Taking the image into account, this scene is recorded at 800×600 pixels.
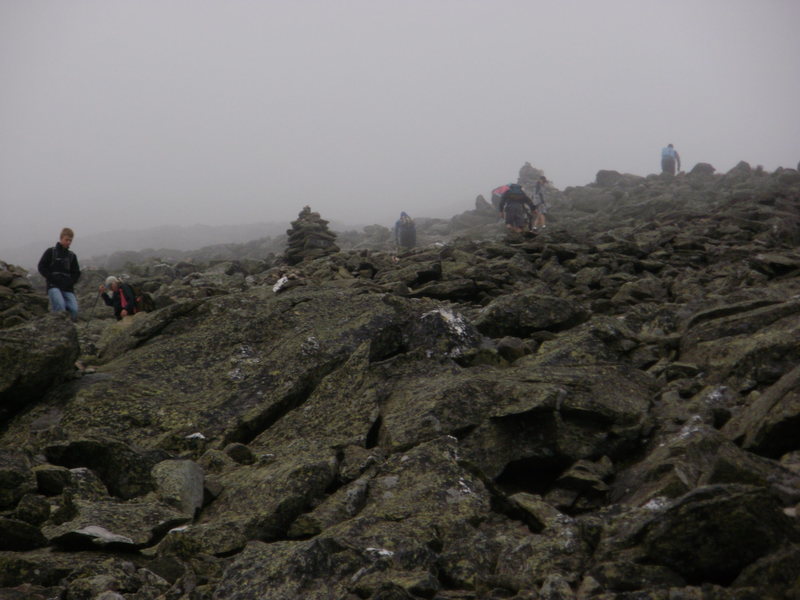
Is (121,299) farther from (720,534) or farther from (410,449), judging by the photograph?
(720,534)

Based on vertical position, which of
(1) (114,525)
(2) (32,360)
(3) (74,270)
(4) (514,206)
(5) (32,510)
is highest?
(4) (514,206)

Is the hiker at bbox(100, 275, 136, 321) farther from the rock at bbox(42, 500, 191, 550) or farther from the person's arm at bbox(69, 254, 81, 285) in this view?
the rock at bbox(42, 500, 191, 550)

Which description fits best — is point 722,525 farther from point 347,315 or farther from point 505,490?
point 347,315

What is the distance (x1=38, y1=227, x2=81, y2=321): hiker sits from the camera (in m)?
19.3

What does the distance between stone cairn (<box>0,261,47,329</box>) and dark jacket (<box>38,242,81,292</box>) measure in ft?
4.37

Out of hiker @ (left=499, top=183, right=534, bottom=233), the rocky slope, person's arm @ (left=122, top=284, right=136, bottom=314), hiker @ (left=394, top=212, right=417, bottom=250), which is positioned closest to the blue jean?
person's arm @ (left=122, top=284, right=136, bottom=314)

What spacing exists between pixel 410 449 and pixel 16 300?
59.5ft

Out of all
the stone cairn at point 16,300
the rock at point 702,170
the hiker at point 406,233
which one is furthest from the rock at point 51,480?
the rock at point 702,170

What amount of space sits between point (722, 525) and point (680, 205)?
37.9 m

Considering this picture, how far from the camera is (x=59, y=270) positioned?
64.0 ft

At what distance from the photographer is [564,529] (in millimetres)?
6621

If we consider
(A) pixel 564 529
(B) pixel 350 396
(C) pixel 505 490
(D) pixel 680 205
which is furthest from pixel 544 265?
(D) pixel 680 205

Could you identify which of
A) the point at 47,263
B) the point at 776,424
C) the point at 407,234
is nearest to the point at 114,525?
the point at 776,424

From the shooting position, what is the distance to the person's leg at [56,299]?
19.4m
